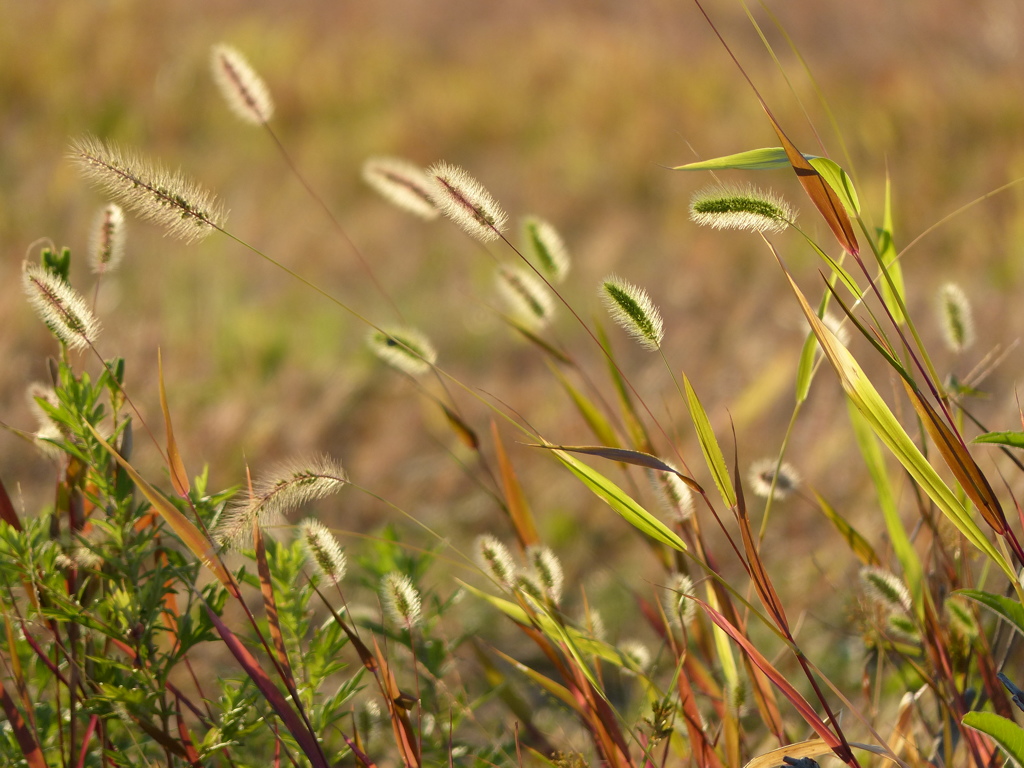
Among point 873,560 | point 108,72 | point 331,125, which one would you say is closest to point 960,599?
point 873,560

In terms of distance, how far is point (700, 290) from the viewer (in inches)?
140

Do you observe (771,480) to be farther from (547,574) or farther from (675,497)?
(547,574)

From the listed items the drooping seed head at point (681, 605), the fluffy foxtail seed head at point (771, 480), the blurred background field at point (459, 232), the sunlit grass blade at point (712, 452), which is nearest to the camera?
the sunlit grass blade at point (712, 452)

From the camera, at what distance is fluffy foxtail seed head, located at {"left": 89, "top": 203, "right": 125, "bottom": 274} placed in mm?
928

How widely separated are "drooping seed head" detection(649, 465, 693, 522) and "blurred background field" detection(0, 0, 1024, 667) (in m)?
0.36

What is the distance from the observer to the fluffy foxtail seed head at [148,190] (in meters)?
0.78

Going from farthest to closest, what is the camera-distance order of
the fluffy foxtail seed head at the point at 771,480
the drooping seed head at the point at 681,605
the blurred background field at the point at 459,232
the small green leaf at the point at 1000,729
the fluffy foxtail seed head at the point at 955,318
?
the blurred background field at the point at 459,232
the fluffy foxtail seed head at the point at 955,318
the fluffy foxtail seed head at the point at 771,480
the drooping seed head at the point at 681,605
the small green leaf at the point at 1000,729

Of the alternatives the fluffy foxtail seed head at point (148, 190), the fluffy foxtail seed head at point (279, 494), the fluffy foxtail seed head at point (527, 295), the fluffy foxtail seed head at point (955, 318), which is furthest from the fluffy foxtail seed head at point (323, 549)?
the fluffy foxtail seed head at point (955, 318)

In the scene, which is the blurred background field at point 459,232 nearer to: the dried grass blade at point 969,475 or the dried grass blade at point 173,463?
the dried grass blade at point 969,475

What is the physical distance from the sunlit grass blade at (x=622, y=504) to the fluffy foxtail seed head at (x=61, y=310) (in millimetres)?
458

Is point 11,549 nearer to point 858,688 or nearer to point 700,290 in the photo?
point 858,688

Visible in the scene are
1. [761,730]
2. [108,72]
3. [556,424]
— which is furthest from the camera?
[108,72]

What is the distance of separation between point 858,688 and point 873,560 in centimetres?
64

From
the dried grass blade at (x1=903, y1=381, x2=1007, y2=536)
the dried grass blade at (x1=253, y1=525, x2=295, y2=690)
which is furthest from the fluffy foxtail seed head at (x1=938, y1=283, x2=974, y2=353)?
the dried grass blade at (x1=253, y1=525, x2=295, y2=690)
